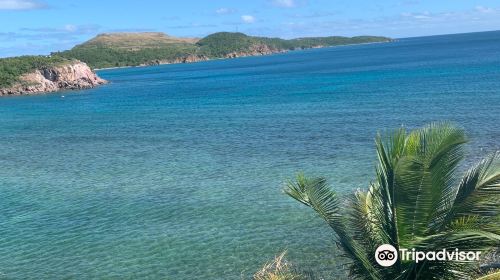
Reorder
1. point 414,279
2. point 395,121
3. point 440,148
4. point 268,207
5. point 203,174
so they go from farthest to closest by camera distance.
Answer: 1. point 395,121
2. point 203,174
3. point 268,207
4. point 414,279
5. point 440,148

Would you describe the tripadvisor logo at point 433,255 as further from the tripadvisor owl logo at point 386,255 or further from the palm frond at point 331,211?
the palm frond at point 331,211

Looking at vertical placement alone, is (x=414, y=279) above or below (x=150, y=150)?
above

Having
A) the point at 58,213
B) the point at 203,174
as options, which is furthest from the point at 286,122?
the point at 58,213

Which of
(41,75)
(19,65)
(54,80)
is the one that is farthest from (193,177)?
(19,65)

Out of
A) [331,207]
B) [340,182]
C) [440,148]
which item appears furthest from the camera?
[340,182]

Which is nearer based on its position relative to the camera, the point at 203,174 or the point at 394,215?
the point at 394,215

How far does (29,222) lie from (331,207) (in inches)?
780

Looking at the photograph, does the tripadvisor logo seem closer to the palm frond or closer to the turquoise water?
the palm frond

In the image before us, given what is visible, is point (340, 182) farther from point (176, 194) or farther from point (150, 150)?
point (150, 150)

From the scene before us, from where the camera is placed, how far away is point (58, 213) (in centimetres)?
2761

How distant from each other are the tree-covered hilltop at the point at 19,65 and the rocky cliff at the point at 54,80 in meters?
1.27

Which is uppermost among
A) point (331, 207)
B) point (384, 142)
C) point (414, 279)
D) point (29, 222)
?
point (384, 142)

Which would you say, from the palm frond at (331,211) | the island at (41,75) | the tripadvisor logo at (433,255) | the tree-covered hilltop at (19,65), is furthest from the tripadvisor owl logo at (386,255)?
the tree-covered hilltop at (19,65)

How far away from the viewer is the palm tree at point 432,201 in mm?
9508
